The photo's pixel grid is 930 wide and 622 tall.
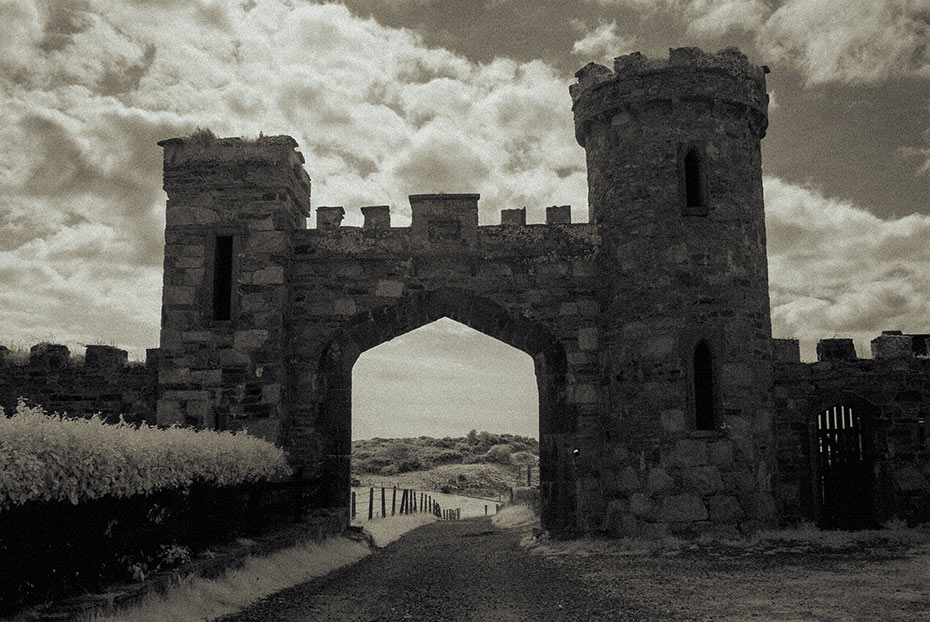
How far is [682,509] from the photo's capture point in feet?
41.7

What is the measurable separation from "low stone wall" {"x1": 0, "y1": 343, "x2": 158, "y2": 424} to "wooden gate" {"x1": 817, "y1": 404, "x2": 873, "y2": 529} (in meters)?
11.5

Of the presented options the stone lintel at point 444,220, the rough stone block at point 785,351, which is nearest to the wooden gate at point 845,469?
the rough stone block at point 785,351

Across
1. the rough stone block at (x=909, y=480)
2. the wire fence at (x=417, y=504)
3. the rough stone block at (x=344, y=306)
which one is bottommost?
the wire fence at (x=417, y=504)

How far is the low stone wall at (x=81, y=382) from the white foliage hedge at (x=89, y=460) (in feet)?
18.3

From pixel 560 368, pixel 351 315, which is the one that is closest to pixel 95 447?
pixel 351 315

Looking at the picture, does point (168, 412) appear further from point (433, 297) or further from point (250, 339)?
point (433, 297)

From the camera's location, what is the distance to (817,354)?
14398mm

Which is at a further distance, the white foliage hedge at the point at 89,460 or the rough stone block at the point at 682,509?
the rough stone block at the point at 682,509

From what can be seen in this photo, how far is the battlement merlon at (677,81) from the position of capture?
45.2ft

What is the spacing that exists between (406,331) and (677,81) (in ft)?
20.4

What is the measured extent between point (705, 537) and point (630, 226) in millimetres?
5030

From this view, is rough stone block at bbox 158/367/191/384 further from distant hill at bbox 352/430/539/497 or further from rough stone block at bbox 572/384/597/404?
distant hill at bbox 352/430/539/497

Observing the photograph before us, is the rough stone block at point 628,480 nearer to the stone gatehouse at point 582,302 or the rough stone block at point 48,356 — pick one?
the stone gatehouse at point 582,302

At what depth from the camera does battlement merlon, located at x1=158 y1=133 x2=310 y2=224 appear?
14031 millimetres
